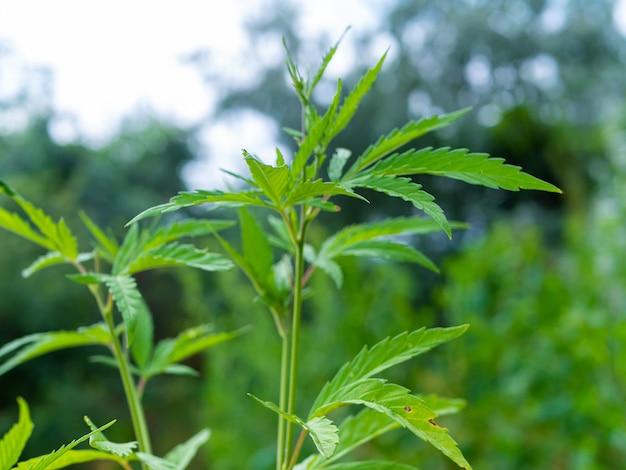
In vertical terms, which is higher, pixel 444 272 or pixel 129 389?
pixel 129 389

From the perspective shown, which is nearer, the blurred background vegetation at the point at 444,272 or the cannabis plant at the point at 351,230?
the cannabis plant at the point at 351,230

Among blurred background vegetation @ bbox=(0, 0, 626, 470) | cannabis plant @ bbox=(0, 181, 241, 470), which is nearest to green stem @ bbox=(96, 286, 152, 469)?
cannabis plant @ bbox=(0, 181, 241, 470)

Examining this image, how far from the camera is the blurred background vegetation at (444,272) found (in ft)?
3.68

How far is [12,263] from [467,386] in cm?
106

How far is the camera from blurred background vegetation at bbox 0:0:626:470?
1122 millimetres

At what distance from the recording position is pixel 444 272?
196 centimetres

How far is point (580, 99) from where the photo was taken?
9.29 ft

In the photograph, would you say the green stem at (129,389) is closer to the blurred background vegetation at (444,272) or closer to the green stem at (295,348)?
the green stem at (295,348)

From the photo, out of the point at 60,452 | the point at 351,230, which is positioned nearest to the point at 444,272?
the point at 351,230

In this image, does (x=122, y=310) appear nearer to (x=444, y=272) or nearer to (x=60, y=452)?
(x=60, y=452)

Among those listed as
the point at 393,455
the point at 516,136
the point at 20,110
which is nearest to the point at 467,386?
the point at 393,455

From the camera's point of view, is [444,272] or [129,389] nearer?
[129,389]

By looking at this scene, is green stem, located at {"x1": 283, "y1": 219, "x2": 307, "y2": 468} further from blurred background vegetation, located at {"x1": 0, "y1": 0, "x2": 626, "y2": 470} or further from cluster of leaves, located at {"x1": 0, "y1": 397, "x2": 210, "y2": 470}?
blurred background vegetation, located at {"x1": 0, "y1": 0, "x2": 626, "y2": 470}

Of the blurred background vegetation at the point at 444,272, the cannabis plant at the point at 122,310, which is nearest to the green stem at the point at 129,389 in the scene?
the cannabis plant at the point at 122,310
